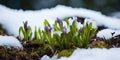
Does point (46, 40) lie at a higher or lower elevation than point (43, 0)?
lower

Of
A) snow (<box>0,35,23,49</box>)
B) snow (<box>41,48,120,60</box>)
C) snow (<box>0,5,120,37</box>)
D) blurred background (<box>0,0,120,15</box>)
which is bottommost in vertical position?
snow (<box>41,48,120,60</box>)

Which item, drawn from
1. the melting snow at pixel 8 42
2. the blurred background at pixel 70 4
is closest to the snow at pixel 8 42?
the melting snow at pixel 8 42

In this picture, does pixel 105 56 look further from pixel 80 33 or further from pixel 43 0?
pixel 43 0

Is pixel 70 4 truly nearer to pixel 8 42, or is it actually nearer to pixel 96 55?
pixel 8 42

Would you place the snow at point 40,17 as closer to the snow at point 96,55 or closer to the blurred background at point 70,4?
the blurred background at point 70,4

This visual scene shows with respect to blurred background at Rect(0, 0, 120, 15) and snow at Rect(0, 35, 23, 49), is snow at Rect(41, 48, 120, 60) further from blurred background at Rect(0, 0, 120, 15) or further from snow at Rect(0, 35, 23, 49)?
blurred background at Rect(0, 0, 120, 15)

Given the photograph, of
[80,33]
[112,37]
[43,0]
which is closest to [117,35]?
[112,37]

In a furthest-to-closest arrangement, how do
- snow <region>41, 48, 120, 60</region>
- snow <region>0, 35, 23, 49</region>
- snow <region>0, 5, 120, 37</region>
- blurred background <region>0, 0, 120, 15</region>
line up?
blurred background <region>0, 0, 120, 15</region> < snow <region>0, 5, 120, 37</region> < snow <region>0, 35, 23, 49</region> < snow <region>41, 48, 120, 60</region>

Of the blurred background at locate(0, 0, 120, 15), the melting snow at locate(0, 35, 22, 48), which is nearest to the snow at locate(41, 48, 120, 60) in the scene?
the melting snow at locate(0, 35, 22, 48)

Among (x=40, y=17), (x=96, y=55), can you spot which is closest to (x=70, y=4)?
(x=40, y=17)
